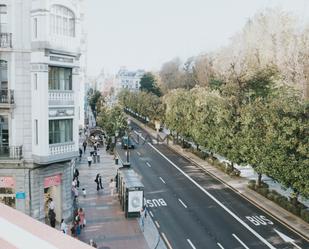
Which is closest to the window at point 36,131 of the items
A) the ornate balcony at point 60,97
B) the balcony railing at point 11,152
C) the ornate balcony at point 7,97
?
the balcony railing at point 11,152

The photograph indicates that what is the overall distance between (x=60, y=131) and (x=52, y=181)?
10.3 feet

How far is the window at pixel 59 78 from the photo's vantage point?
25.2 m

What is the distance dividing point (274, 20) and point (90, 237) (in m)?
64.9

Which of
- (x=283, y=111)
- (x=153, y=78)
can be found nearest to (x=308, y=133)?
(x=283, y=111)

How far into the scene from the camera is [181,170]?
45.8 meters

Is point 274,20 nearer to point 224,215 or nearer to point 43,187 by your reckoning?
point 224,215

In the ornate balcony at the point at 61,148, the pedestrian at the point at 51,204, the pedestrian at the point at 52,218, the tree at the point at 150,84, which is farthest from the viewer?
the tree at the point at 150,84

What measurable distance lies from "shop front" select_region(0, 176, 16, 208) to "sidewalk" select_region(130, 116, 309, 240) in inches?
676

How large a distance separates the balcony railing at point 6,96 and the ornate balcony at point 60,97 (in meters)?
2.13

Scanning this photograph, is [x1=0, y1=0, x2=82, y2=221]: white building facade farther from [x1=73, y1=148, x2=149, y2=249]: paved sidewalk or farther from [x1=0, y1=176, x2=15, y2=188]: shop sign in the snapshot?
[x1=73, y1=148, x2=149, y2=249]: paved sidewalk

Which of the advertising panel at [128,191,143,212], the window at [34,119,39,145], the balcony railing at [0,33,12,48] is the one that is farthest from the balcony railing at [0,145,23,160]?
the advertising panel at [128,191,143,212]

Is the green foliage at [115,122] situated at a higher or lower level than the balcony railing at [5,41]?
lower

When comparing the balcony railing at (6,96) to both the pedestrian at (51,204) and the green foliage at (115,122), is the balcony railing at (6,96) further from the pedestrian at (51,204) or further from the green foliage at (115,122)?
the green foliage at (115,122)

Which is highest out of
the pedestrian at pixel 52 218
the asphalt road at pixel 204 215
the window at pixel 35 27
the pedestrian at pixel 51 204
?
the window at pixel 35 27
